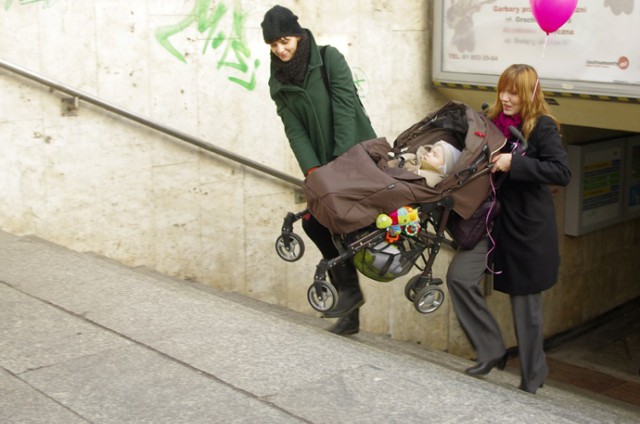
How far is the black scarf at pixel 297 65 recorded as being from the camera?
4.98 meters

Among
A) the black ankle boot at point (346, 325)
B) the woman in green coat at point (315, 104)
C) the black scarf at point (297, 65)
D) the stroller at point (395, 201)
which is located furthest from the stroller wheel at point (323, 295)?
the black scarf at point (297, 65)

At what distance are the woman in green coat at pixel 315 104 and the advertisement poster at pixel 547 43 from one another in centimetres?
242

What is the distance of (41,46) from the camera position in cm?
627

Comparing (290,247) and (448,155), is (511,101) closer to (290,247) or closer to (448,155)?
(448,155)

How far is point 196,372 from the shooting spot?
12.6 ft

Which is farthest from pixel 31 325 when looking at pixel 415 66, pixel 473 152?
pixel 415 66

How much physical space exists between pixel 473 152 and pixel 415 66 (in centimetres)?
436

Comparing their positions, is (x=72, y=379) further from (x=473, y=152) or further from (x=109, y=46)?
(x=109, y=46)

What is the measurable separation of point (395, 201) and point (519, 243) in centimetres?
72

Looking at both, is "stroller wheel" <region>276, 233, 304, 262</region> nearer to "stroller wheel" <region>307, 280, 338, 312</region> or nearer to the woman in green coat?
the woman in green coat

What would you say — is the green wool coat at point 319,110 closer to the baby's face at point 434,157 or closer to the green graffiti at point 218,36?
the baby's face at point 434,157

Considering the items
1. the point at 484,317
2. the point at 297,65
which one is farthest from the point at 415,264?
the point at 297,65

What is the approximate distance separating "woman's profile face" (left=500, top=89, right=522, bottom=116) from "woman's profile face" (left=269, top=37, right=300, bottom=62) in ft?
3.74

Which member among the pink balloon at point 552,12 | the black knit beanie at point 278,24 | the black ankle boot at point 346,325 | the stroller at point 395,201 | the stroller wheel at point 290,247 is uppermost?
the pink balloon at point 552,12
